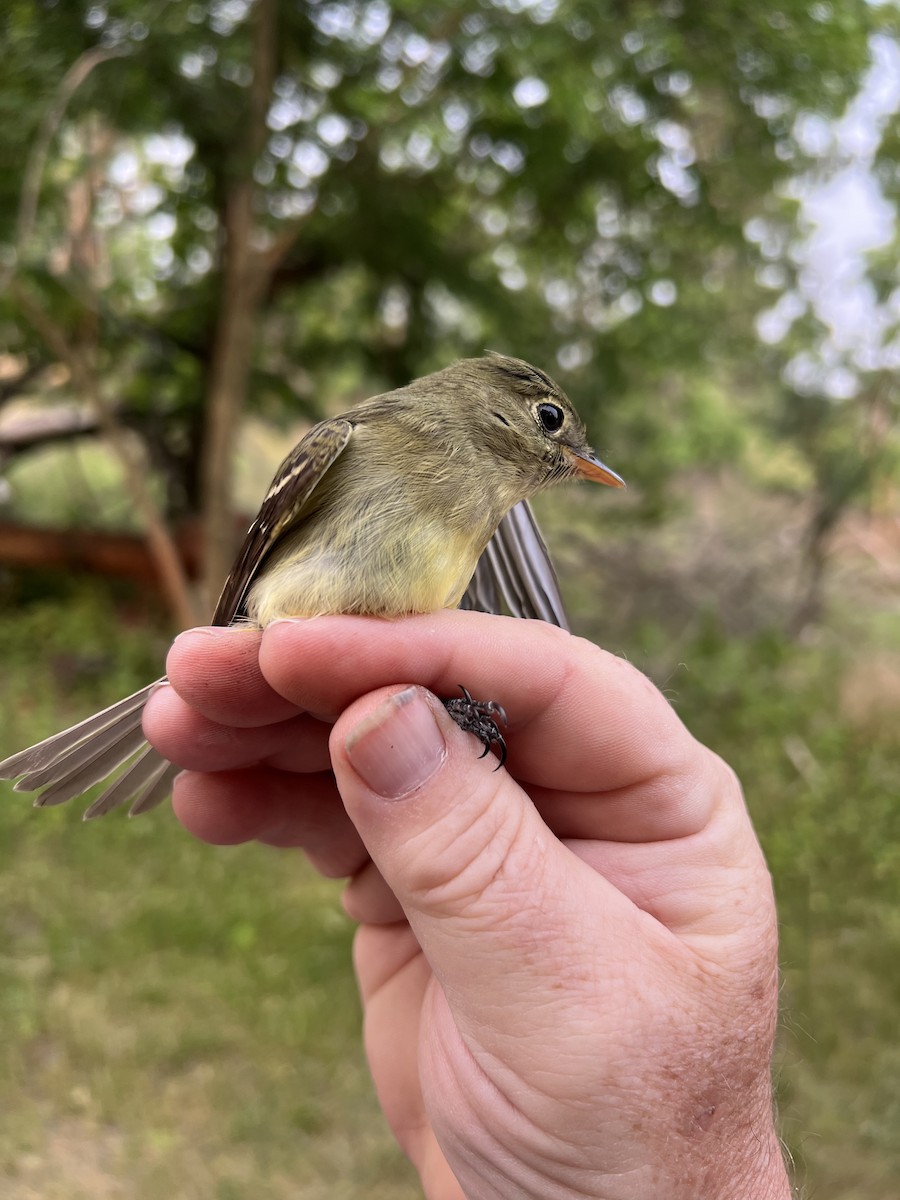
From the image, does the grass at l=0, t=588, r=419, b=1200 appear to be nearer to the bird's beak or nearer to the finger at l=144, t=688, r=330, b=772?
the finger at l=144, t=688, r=330, b=772

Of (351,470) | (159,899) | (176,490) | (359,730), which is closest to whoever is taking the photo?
(359,730)

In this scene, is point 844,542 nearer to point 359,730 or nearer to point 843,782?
point 843,782

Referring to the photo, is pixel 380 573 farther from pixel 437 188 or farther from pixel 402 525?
pixel 437 188

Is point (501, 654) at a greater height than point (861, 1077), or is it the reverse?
point (501, 654)

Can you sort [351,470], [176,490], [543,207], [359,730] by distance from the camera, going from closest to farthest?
[359,730]
[351,470]
[543,207]
[176,490]

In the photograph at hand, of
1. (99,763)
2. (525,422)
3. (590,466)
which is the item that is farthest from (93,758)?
(590,466)

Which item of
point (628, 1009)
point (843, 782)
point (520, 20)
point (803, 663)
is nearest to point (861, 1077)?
point (843, 782)

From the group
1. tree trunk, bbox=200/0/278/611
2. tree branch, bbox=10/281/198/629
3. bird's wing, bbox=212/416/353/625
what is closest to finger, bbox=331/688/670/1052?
bird's wing, bbox=212/416/353/625
